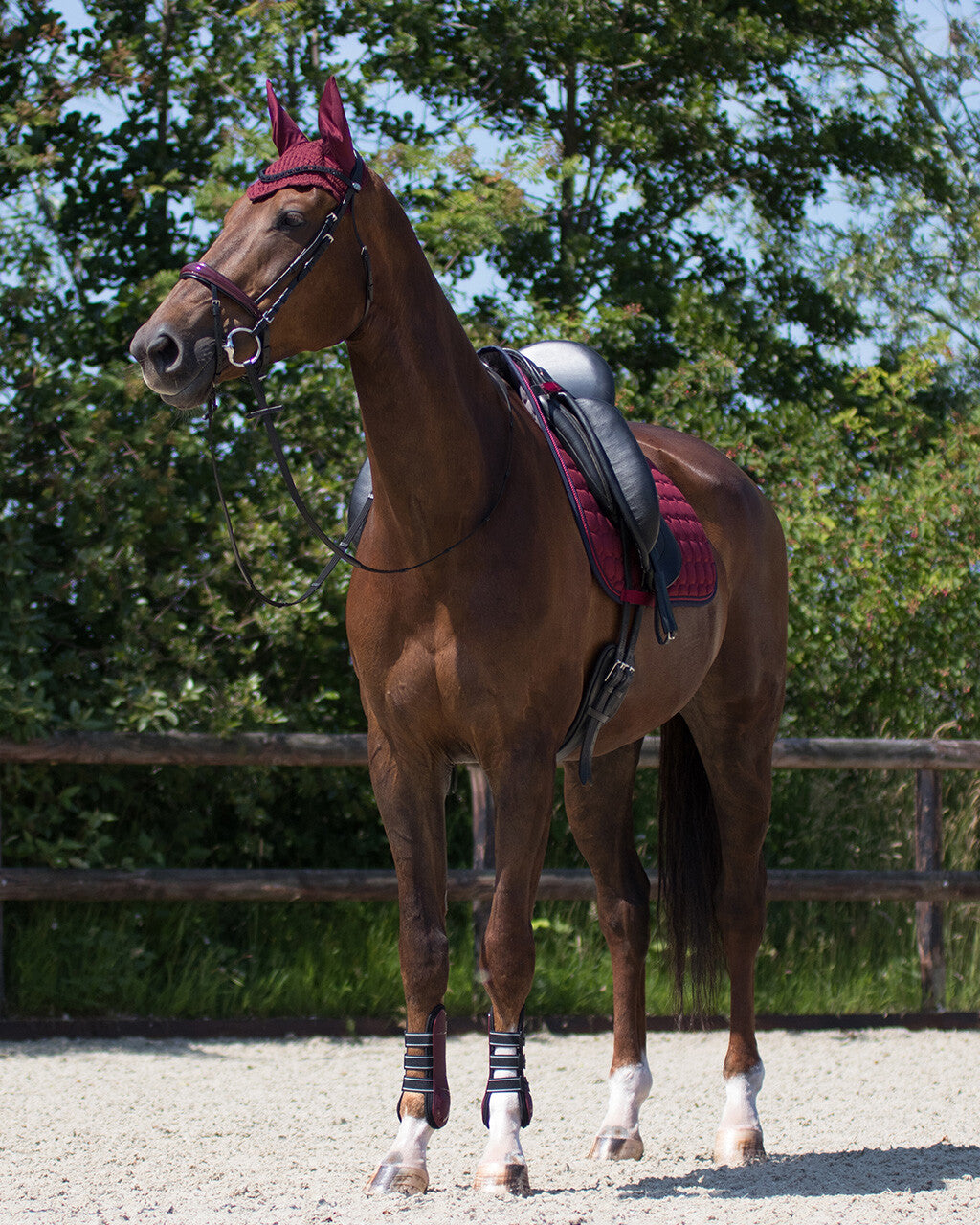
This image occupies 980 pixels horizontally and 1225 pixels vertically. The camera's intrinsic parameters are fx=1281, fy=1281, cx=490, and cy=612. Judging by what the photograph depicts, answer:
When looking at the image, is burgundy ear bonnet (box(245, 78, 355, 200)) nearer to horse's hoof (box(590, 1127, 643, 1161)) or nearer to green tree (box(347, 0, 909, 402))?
horse's hoof (box(590, 1127, 643, 1161))

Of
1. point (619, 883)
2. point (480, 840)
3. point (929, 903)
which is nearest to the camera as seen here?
point (619, 883)

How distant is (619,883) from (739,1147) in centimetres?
82

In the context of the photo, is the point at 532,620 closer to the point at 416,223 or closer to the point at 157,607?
the point at 157,607

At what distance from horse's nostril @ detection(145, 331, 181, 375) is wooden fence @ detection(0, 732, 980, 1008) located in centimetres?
297

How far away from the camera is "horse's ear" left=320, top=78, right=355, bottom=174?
9.20 feet

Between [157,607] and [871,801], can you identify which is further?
[871,801]

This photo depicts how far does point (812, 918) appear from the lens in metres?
6.64

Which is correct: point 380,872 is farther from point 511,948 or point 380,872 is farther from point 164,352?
point 164,352

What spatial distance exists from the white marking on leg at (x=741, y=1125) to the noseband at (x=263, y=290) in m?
2.45

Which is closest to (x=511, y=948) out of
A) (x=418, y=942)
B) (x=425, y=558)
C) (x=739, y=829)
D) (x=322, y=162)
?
(x=418, y=942)

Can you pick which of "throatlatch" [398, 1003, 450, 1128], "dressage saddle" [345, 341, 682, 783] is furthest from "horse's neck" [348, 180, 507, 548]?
"throatlatch" [398, 1003, 450, 1128]

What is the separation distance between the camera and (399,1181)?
3.03 metres

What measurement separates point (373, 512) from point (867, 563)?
166 inches

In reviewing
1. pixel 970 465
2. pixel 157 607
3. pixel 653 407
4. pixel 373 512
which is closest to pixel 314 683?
pixel 157 607
